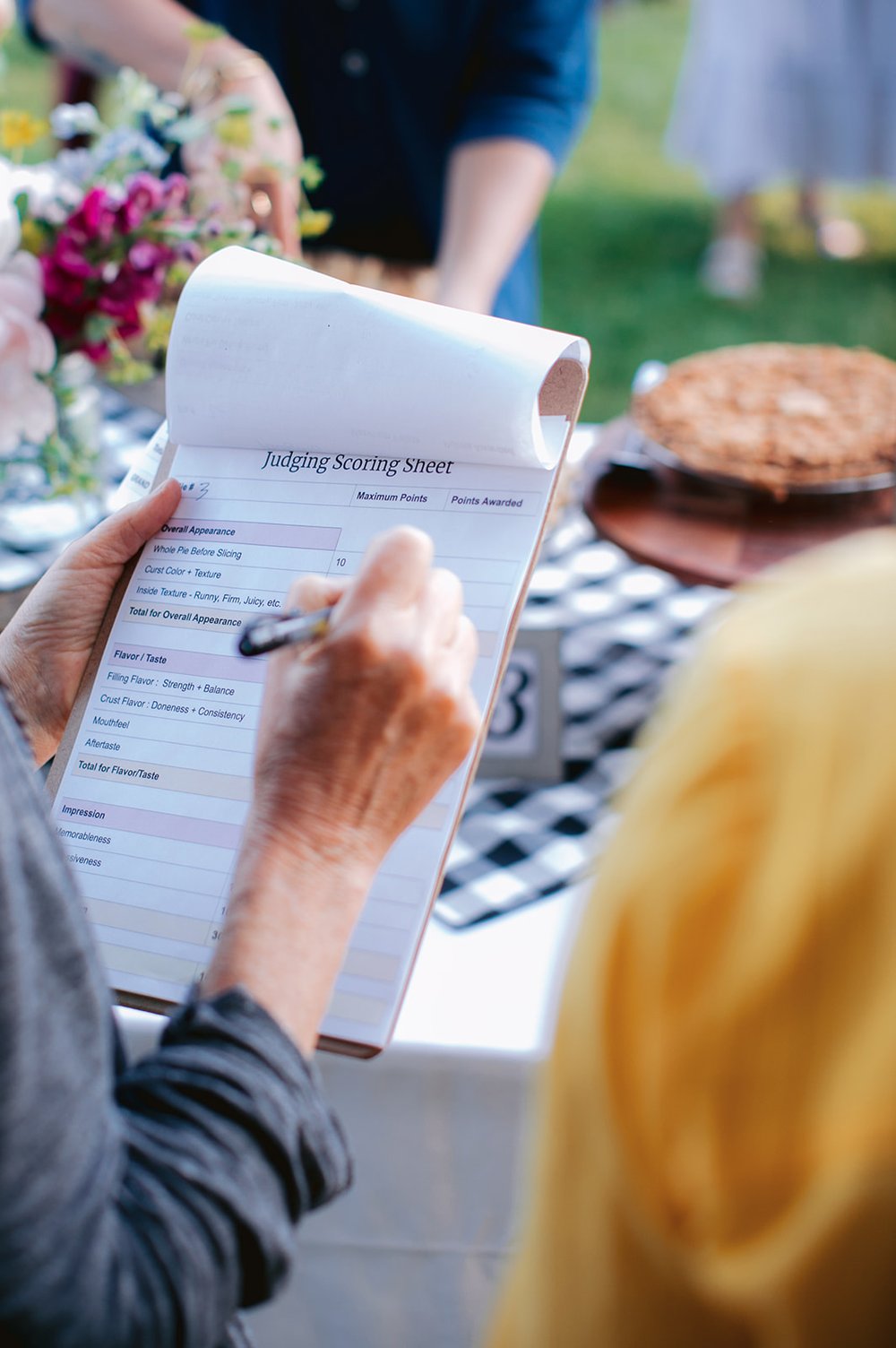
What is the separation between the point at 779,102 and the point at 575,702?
11.4 ft

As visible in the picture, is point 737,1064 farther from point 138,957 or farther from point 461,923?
point 461,923

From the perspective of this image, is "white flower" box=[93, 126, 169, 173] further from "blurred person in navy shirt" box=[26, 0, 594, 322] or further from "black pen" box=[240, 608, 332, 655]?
"black pen" box=[240, 608, 332, 655]

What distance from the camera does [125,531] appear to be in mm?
649

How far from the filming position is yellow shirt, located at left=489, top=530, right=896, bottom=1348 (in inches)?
11.2

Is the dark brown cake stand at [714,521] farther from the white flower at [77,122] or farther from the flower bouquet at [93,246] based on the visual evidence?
the white flower at [77,122]

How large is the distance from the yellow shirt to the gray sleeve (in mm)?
161

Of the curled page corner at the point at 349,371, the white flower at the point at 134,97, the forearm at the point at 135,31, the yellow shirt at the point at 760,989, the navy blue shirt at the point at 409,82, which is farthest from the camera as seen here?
the navy blue shirt at the point at 409,82

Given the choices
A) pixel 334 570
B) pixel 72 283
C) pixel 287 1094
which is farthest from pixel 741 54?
pixel 287 1094

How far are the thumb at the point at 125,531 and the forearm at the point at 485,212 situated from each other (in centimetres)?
77

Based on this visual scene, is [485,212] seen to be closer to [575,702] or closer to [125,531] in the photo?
[575,702]

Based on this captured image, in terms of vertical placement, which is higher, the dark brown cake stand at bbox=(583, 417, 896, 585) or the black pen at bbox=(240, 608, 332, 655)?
the black pen at bbox=(240, 608, 332, 655)

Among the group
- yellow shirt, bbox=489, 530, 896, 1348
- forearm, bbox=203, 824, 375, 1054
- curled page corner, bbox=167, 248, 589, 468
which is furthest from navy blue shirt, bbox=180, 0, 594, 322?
yellow shirt, bbox=489, 530, 896, 1348

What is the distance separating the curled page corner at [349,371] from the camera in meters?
0.60

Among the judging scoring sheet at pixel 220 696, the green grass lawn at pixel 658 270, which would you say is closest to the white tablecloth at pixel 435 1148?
the judging scoring sheet at pixel 220 696
